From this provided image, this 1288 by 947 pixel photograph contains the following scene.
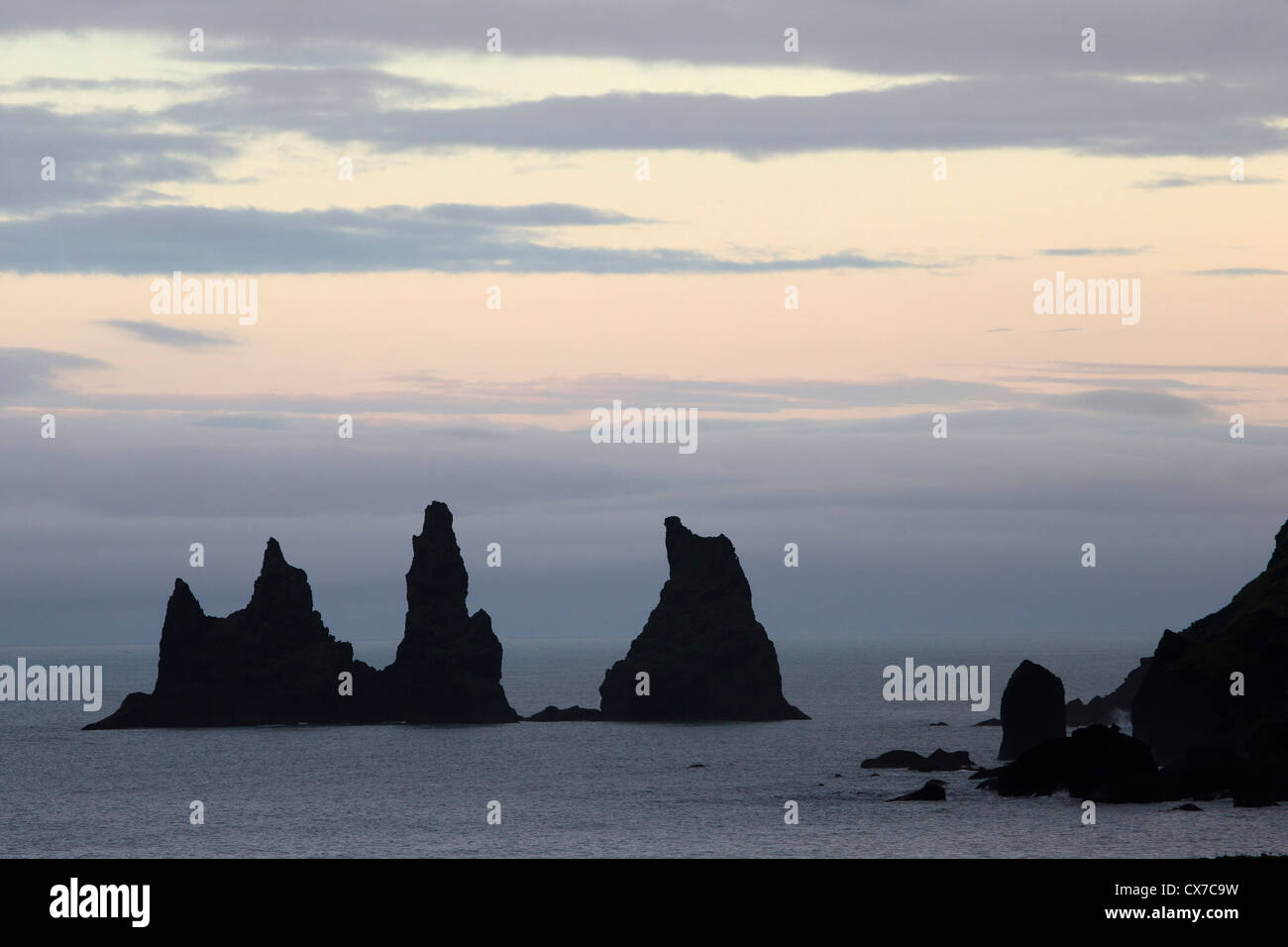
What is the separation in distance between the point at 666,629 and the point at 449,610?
27690 mm

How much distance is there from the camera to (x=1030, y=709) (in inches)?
4990

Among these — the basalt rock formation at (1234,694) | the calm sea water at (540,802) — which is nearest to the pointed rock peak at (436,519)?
the calm sea water at (540,802)

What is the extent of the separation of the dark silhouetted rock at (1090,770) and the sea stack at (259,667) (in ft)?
341

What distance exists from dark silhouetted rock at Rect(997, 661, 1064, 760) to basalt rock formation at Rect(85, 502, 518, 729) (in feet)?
244

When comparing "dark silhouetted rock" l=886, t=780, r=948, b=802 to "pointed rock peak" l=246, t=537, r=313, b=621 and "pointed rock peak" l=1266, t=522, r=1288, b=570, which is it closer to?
"pointed rock peak" l=1266, t=522, r=1288, b=570

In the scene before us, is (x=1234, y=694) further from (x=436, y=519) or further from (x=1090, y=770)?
(x=436, y=519)

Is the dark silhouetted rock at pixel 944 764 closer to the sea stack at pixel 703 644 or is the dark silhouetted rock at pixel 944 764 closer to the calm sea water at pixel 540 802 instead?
the calm sea water at pixel 540 802

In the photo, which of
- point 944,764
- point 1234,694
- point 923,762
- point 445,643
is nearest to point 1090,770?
point 1234,694

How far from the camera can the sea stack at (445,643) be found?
183125mm

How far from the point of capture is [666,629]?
187875mm
